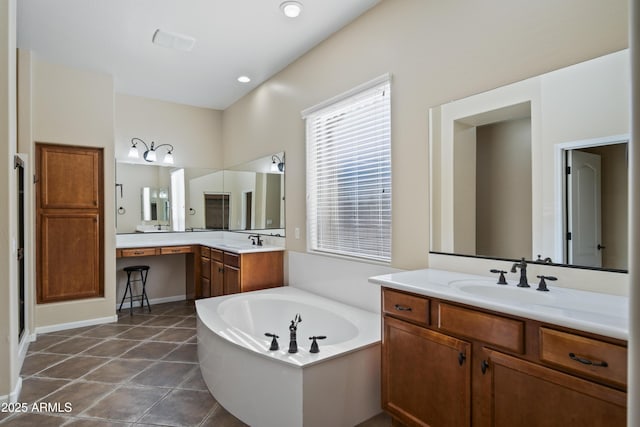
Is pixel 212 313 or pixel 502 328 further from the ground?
pixel 502 328

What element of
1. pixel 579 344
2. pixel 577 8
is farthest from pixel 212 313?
pixel 577 8

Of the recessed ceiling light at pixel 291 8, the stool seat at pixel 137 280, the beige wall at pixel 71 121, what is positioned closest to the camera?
the recessed ceiling light at pixel 291 8

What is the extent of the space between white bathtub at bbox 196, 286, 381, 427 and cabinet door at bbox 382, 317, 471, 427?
0.56 ft

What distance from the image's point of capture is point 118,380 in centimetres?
272

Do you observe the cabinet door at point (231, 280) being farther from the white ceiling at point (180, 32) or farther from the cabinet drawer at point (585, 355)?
the cabinet drawer at point (585, 355)

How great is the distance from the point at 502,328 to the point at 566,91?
48.1 inches

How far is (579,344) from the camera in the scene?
1.27 metres

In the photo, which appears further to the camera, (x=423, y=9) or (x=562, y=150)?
(x=423, y=9)

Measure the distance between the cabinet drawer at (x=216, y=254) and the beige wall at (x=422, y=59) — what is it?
938mm

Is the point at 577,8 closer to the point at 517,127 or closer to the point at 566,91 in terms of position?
the point at 566,91

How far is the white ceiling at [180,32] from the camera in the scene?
280cm

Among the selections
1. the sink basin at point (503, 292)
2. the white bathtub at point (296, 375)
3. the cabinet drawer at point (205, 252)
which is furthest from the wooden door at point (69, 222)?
the sink basin at point (503, 292)

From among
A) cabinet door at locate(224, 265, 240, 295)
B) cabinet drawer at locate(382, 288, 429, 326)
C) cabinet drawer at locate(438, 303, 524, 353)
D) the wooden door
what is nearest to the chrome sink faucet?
cabinet drawer at locate(438, 303, 524, 353)

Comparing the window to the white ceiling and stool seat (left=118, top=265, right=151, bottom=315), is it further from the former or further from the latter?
stool seat (left=118, top=265, right=151, bottom=315)
